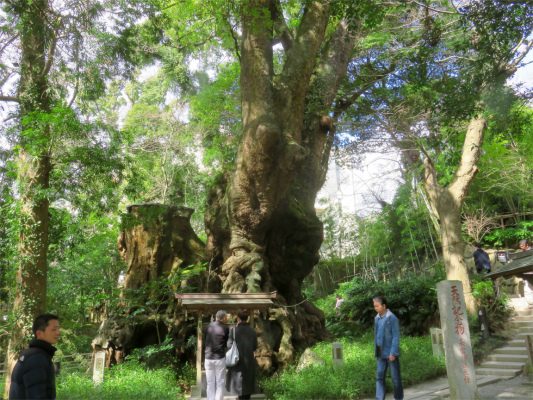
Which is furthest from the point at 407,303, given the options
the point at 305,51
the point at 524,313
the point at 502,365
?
the point at 305,51

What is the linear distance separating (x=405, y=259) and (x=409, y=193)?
3.59 metres

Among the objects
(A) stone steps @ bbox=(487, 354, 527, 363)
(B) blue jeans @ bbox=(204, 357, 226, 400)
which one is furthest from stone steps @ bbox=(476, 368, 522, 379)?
(B) blue jeans @ bbox=(204, 357, 226, 400)

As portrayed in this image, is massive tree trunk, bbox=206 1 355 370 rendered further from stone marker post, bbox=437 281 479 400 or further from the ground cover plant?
stone marker post, bbox=437 281 479 400

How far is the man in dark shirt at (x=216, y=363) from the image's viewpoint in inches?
243

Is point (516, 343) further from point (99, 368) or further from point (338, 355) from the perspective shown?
point (99, 368)

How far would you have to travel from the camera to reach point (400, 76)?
13781mm

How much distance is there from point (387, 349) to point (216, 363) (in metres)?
2.49

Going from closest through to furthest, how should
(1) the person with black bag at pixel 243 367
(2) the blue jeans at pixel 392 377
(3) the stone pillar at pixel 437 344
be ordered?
(2) the blue jeans at pixel 392 377
(1) the person with black bag at pixel 243 367
(3) the stone pillar at pixel 437 344

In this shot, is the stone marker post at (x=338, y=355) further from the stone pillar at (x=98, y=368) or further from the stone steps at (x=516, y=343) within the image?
the stone steps at (x=516, y=343)

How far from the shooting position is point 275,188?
1052cm

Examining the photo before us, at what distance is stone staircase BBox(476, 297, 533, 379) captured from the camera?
9.53 m

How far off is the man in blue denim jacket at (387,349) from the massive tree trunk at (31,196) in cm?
703

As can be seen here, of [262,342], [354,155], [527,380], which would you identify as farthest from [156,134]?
[527,380]

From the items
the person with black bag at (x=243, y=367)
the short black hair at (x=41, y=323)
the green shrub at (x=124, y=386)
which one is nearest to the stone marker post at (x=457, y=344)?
the person with black bag at (x=243, y=367)
